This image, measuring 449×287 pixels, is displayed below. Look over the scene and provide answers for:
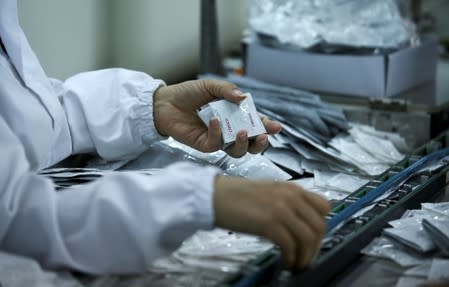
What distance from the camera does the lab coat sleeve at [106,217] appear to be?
745 mm

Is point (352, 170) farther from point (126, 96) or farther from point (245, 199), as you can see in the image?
point (245, 199)

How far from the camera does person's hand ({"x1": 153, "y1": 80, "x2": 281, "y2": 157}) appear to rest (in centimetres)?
112

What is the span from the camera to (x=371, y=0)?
68.2 inches

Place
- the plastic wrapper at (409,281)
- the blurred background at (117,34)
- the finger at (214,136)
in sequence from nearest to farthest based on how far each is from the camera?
the plastic wrapper at (409,281) < the finger at (214,136) < the blurred background at (117,34)

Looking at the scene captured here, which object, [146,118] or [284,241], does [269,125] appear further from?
[284,241]

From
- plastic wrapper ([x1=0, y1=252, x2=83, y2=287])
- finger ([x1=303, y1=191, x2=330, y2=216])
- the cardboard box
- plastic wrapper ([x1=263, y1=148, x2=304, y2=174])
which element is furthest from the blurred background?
finger ([x1=303, y1=191, x2=330, y2=216])

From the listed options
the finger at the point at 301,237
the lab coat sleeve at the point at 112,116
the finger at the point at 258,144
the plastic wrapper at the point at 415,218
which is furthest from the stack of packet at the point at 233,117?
the finger at the point at 301,237

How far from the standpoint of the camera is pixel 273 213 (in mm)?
736

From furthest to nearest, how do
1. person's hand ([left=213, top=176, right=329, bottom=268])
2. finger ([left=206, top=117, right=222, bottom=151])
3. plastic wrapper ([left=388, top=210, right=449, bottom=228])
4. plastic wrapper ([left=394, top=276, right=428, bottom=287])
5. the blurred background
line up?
1. the blurred background
2. finger ([left=206, top=117, right=222, bottom=151])
3. plastic wrapper ([left=388, top=210, right=449, bottom=228])
4. plastic wrapper ([left=394, top=276, right=428, bottom=287])
5. person's hand ([left=213, top=176, right=329, bottom=268])

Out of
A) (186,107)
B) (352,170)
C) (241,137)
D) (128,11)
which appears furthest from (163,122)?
(128,11)

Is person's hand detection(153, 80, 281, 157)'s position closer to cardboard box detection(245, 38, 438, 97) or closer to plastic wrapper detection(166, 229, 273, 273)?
plastic wrapper detection(166, 229, 273, 273)

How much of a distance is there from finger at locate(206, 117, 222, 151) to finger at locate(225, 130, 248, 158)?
20 millimetres

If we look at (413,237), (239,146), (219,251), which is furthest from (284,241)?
(239,146)

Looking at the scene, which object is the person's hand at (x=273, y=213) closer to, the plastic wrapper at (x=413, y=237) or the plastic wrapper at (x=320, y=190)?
the plastic wrapper at (x=413, y=237)
